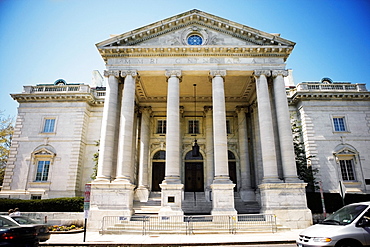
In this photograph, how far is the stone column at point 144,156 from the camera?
23933mm

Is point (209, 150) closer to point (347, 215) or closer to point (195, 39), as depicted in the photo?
point (195, 39)

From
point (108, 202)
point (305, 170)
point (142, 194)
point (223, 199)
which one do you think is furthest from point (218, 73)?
point (142, 194)

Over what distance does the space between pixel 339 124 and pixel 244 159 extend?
12410 millimetres

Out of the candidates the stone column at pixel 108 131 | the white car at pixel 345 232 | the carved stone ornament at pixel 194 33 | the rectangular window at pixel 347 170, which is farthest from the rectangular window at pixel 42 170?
the rectangular window at pixel 347 170

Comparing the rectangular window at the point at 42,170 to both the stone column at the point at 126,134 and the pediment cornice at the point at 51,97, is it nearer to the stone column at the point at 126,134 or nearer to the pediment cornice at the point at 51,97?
the pediment cornice at the point at 51,97

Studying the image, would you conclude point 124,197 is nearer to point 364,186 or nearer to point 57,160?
point 57,160

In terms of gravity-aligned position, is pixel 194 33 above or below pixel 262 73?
above

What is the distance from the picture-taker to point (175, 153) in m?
18.1

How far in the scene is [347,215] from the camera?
8234 millimetres

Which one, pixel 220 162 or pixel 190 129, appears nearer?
pixel 220 162

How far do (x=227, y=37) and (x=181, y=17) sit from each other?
4383mm

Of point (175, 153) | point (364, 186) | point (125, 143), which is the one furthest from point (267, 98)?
point (364, 186)

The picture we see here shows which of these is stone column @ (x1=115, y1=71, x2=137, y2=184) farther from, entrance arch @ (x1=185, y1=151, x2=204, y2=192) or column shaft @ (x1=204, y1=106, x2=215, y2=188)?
column shaft @ (x1=204, y1=106, x2=215, y2=188)

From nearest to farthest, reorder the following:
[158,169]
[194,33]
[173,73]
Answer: [173,73] < [194,33] < [158,169]
